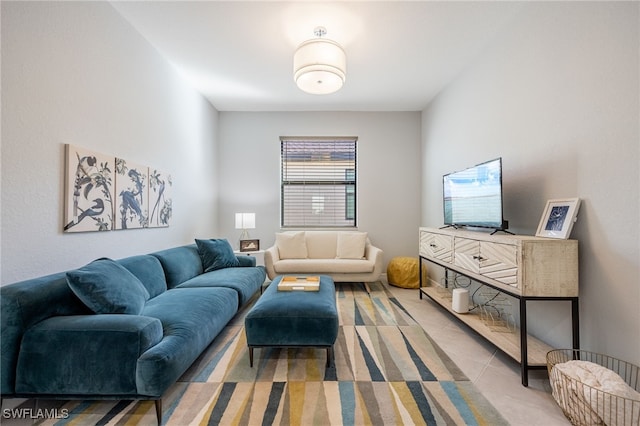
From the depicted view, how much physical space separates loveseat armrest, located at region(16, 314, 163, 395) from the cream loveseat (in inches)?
98.5

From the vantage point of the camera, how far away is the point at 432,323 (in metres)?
2.76

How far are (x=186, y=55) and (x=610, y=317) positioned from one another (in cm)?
421

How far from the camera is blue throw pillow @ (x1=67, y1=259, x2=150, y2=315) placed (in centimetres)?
157

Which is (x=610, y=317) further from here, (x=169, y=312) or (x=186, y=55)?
(x=186, y=55)

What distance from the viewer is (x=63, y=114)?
1.86 m

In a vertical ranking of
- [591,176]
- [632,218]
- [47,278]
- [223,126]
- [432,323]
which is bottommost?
[432,323]

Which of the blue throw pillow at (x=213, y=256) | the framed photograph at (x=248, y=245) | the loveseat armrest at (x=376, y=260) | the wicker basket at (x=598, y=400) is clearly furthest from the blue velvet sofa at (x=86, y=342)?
the loveseat armrest at (x=376, y=260)

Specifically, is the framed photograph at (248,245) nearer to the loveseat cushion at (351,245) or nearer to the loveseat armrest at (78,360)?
the loveseat cushion at (351,245)

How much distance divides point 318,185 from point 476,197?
275cm

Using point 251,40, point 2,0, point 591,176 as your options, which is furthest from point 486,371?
point 2,0

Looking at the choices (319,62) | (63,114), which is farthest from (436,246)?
(63,114)

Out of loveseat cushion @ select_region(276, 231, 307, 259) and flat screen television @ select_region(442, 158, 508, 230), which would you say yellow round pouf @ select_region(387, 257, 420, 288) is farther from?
loveseat cushion @ select_region(276, 231, 307, 259)

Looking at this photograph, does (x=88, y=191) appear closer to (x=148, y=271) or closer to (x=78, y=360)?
(x=148, y=271)

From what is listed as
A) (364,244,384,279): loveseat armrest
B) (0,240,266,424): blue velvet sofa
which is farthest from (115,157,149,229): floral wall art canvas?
(364,244,384,279): loveseat armrest
